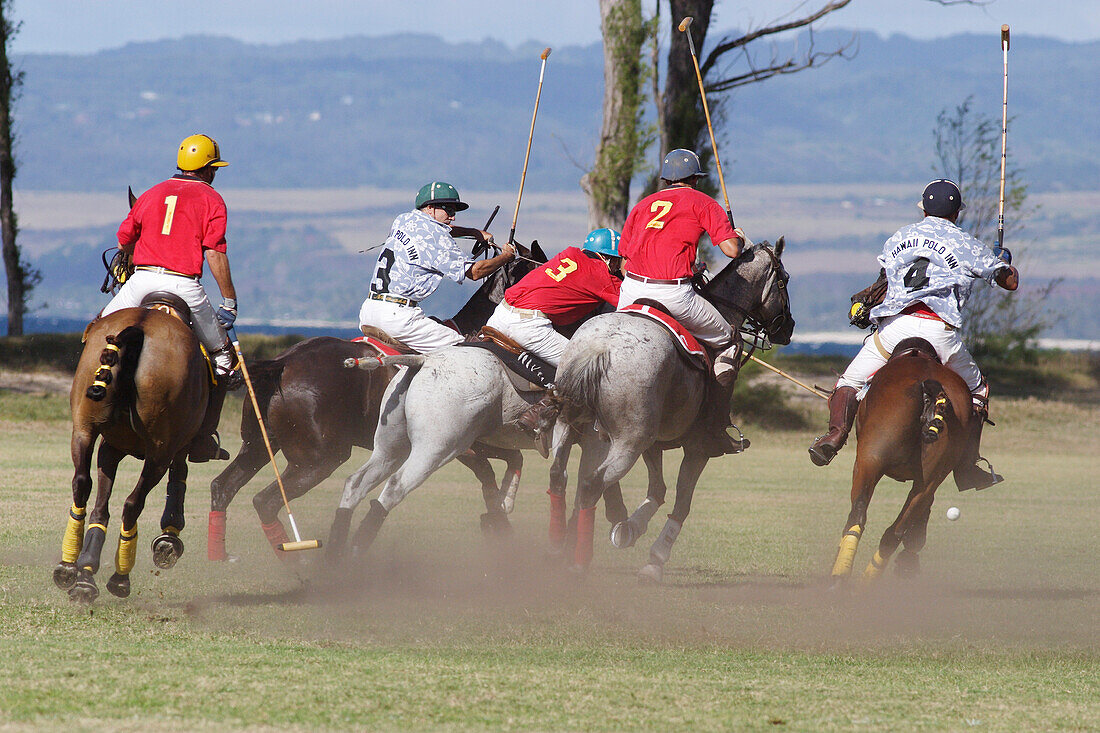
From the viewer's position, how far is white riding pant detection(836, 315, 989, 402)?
8.88 meters

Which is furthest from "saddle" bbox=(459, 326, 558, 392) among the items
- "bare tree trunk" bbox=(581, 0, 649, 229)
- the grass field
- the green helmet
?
"bare tree trunk" bbox=(581, 0, 649, 229)

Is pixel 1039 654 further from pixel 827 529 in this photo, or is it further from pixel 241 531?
pixel 241 531

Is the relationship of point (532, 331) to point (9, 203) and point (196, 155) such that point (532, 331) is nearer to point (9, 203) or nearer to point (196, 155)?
point (196, 155)

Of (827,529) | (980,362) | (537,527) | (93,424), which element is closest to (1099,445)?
(980,362)

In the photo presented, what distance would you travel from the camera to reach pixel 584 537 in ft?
29.1

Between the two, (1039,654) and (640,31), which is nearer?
(1039,654)

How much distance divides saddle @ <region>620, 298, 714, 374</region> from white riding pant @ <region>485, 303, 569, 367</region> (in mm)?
520

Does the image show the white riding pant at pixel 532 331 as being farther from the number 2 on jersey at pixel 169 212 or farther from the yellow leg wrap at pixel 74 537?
the yellow leg wrap at pixel 74 537

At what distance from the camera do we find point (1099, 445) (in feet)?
74.4

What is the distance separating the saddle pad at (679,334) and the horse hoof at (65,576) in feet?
12.0

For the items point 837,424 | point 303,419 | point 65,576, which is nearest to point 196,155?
point 303,419

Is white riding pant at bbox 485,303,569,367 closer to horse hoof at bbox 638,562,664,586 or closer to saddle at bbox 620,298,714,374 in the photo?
saddle at bbox 620,298,714,374

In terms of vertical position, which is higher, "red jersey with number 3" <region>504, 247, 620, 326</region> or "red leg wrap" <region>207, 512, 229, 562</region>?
"red jersey with number 3" <region>504, 247, 620, 326</region>

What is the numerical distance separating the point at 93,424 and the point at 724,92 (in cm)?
1790
